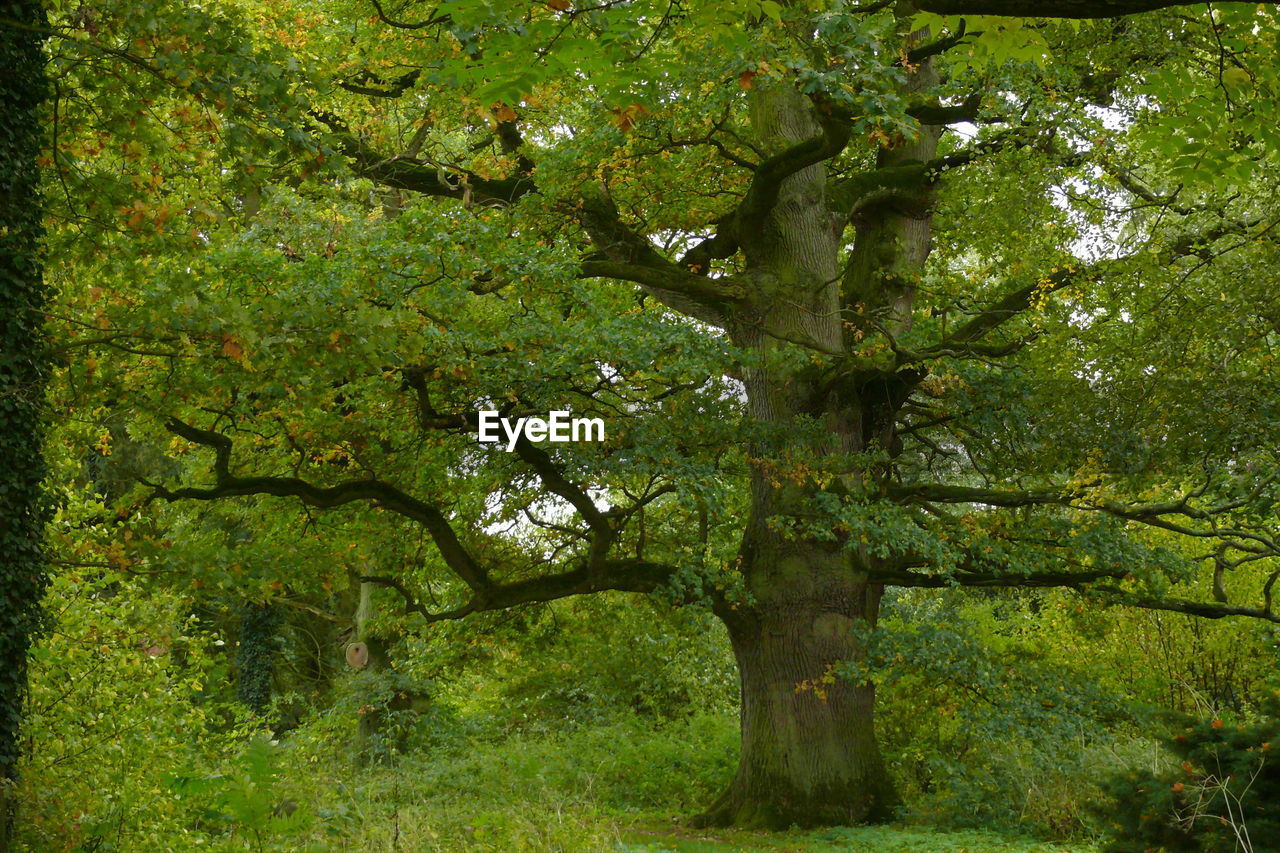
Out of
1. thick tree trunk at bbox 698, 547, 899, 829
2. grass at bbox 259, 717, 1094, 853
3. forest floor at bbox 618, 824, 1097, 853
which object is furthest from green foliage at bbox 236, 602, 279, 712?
forest floor at bbox 618, 824, 1097, 853

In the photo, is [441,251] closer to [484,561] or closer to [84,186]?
[84,186]

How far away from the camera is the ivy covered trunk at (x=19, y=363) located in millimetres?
6625

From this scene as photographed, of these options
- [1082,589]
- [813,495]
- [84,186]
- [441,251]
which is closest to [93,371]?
[84,186]

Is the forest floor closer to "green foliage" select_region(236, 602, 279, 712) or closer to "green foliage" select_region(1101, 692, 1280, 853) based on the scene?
"green foliage" select_region(1101, 692, 1280, 853)

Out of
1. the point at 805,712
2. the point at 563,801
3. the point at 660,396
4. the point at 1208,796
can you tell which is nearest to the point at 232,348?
the point at 563,801

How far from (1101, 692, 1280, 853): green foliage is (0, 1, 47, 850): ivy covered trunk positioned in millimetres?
6625

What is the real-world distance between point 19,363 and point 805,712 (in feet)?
28.1

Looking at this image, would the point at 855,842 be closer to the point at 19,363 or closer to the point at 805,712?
the point at 805,712

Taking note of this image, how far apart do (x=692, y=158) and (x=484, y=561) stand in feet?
17.6

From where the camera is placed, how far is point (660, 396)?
12.2 meters

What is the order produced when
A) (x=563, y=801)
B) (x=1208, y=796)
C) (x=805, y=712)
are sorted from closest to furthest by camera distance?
(x=1208, y=796) < (x=563, y=801) < (x=805, y=712)

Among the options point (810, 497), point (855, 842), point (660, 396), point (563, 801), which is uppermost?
point (660, 396)

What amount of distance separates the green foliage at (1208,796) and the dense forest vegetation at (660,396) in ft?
0.09

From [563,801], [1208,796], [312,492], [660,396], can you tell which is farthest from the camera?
[660,396]
